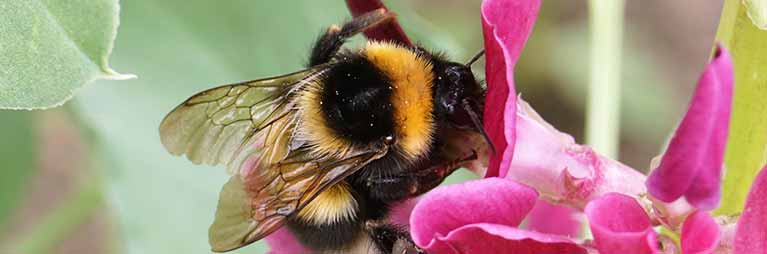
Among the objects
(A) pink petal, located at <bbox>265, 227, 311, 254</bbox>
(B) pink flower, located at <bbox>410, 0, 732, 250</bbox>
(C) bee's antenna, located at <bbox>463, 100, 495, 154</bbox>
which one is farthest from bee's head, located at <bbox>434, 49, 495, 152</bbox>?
(A) pink petal, located at <bbox>265, 227, 311, 254</bbox>

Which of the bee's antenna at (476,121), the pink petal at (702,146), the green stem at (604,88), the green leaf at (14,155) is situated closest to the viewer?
the pink petal at (702,146)

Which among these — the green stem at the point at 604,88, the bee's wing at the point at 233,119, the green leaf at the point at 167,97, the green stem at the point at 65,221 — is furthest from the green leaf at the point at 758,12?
the green stem at the point at 65,221

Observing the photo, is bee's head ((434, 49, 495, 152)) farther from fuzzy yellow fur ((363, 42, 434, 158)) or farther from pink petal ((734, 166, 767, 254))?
pink petal ((734, 166, 767, 254))

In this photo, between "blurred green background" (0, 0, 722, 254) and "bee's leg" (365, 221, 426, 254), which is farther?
"blurred green background" (0, 0, 722, 254)

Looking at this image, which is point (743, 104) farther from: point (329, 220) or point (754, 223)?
point (329, 220)

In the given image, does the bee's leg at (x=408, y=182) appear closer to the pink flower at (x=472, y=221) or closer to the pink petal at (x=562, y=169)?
the pink petal at (x=562, y=169)

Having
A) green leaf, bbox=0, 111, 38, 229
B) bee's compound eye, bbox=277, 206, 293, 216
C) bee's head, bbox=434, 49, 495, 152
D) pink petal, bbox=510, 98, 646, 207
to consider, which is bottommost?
green leaf, bbox=0, 111, 38, 229

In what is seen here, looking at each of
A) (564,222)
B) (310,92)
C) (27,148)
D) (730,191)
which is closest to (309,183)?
(310,92)
